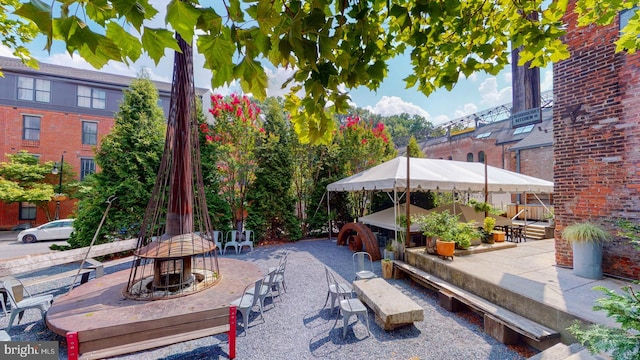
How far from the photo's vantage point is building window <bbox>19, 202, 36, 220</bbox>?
1547 centimetres

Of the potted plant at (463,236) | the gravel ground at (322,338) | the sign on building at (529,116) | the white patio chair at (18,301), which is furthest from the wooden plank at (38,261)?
the sign on building at (529,116)

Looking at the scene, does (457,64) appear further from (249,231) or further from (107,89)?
(107,89)

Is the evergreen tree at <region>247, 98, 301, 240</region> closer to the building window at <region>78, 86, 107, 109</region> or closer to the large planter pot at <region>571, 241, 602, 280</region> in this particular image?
the large planter pot at <region>571, 241, 602, 280</region>

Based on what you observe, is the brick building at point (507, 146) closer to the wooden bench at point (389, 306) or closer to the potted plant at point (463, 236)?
the potted plant at point (463, 236)

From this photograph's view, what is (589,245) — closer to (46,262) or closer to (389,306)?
(389,306)

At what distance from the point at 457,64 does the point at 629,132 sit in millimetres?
4052

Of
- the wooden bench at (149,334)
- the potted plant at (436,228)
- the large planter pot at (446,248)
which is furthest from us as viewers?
the potted plant at (436,228)

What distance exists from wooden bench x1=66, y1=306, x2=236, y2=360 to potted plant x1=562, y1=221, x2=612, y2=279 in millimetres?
5768

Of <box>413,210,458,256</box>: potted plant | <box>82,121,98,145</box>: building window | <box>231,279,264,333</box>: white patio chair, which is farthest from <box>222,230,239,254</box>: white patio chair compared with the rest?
<box>82,121,98,145</box>: building window

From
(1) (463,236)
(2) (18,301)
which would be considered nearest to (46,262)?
(2) (18,301)

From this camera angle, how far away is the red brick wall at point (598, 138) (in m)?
4.03

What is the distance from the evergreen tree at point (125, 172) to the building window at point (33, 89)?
14.3 m

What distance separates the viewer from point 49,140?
53.7ft

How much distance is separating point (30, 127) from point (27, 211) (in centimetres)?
553
